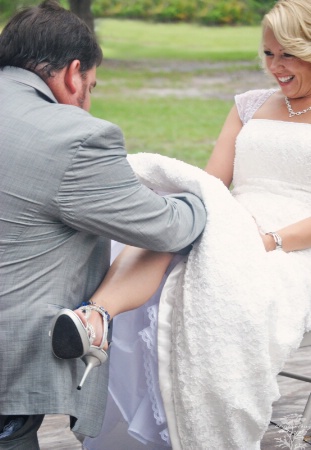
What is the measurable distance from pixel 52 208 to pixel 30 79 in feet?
1.19

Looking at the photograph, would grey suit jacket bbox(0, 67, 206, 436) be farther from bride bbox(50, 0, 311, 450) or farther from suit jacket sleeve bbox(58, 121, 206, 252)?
bride bbox(50, 0, 311, 450)

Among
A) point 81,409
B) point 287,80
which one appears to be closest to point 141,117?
point 287,80

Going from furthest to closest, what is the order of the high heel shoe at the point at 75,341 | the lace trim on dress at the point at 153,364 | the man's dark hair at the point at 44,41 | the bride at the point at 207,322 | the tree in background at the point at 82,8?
the tree in background at the point at 82,8
the lace trim on dress at the point at 153,364
the bride at the point at 207,322
the man's dark hair at the point at 44,41
the high heel shoe at the point at 75,341

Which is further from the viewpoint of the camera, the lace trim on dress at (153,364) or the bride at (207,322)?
the lace trim on dress at (153,364)

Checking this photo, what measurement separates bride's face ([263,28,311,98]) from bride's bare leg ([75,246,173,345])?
88 cm

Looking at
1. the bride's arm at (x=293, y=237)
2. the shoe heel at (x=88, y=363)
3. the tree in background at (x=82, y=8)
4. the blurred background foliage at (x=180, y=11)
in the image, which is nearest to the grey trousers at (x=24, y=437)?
the shoe heel at (x=88, y=363)

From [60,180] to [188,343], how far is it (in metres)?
0.61

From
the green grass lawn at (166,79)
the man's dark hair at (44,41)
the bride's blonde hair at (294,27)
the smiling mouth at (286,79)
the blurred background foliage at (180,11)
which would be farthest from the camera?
the blurred background foliage at (180,11)

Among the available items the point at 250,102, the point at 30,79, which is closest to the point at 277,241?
the point at 250,102

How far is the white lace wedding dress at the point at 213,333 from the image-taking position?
246cm

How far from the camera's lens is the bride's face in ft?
9.80

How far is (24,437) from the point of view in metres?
2.45

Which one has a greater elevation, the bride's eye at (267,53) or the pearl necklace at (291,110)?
the bride's eye at (267,53)

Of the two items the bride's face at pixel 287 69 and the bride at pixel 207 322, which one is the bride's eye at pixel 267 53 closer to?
the bride's face at pixel 287 69
